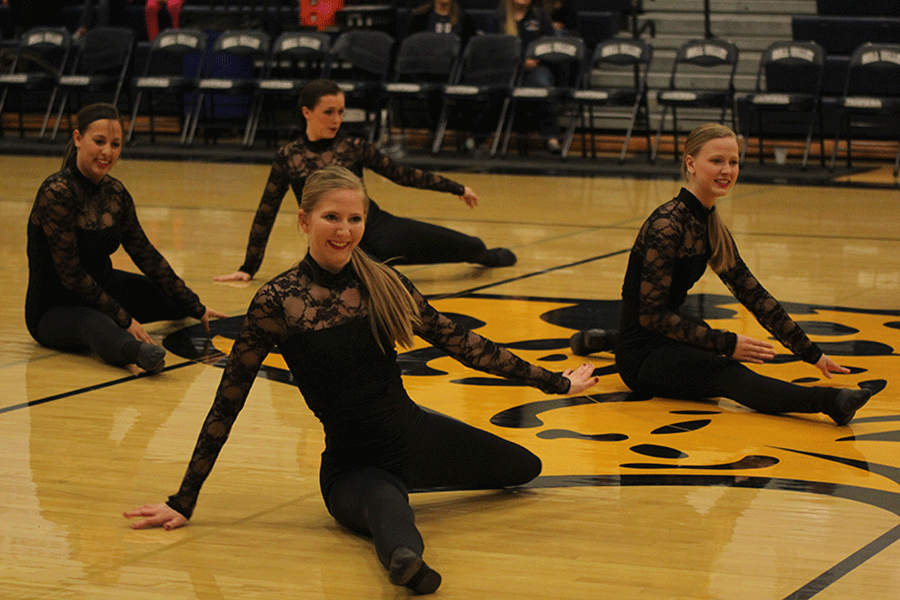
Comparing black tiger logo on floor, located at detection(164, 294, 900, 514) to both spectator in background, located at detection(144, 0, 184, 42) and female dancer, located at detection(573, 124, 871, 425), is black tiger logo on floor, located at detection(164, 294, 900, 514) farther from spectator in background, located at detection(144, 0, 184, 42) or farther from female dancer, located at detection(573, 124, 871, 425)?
spectator in background, located at detection(144, 0, 184, 42)

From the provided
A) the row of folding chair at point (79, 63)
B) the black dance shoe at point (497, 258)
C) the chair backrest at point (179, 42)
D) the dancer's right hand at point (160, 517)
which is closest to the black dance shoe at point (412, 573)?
the dancer's right hand at point (160, 517)

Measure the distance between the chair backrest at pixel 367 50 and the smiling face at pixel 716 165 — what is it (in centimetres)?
883

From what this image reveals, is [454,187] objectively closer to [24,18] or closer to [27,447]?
[27,447]

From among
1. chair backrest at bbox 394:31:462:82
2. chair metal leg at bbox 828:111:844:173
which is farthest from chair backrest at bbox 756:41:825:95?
chair backrest at bbox 394:31:462:82

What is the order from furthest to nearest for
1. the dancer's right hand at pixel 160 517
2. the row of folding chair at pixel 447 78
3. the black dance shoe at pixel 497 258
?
the row of folding chair at pixel 447 78
the black dance shoe at pixel 497 258
the dancer's right hand at pixel 160 517

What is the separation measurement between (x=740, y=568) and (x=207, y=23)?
13.0 metres

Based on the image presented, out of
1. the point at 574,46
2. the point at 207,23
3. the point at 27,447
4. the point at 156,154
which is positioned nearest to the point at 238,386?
the point at 27,447

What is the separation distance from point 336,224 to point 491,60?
32.1 ft

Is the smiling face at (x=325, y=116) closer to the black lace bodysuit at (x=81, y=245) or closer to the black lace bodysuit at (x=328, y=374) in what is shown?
the black lace bodysuit at (x=81, y=245)

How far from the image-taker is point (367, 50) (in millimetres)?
12695

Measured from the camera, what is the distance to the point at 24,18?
1554 cm

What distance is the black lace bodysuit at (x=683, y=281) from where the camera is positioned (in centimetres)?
412

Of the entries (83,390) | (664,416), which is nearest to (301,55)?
(83,390)

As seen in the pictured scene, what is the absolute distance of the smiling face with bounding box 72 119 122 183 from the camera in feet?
15.0
